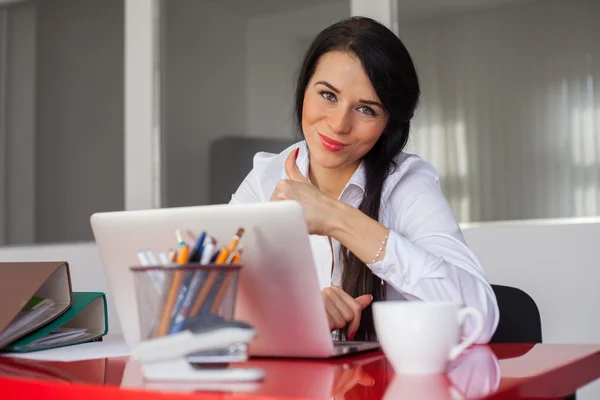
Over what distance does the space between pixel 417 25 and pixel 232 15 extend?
90 cm

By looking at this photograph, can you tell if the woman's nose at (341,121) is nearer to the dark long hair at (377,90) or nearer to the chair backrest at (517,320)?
the dark long hair at (377,90)

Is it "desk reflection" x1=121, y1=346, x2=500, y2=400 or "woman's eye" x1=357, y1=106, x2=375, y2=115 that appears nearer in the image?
A: "desk reflection" x1=121, y1=346, x2=500, y2=400

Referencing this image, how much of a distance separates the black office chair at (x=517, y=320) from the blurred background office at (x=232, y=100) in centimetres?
111

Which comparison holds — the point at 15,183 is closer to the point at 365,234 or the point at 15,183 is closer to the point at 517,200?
the point at 517,200

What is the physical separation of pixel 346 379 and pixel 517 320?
0.68 meters

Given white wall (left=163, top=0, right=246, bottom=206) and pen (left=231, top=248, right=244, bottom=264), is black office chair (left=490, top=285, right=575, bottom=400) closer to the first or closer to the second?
pen (left=231, top=248, right=244, bottom=264)

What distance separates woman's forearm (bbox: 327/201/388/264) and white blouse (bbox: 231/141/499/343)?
0.02 metres

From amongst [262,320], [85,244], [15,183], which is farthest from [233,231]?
[15,183]

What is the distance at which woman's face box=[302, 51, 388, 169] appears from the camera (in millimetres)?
1680

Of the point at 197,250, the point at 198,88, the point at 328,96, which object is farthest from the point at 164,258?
the point at 198,88

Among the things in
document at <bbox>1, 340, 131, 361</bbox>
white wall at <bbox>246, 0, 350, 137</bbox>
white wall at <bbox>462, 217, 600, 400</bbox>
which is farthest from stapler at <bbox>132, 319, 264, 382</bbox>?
white wall at <bbox>246, 0, 350, 137</bbox>

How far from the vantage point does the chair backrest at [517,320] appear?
4.72 feet

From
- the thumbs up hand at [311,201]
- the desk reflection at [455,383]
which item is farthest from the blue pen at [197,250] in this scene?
the thumbs up hand at [311,201]

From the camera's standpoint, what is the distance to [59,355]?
1.20m
